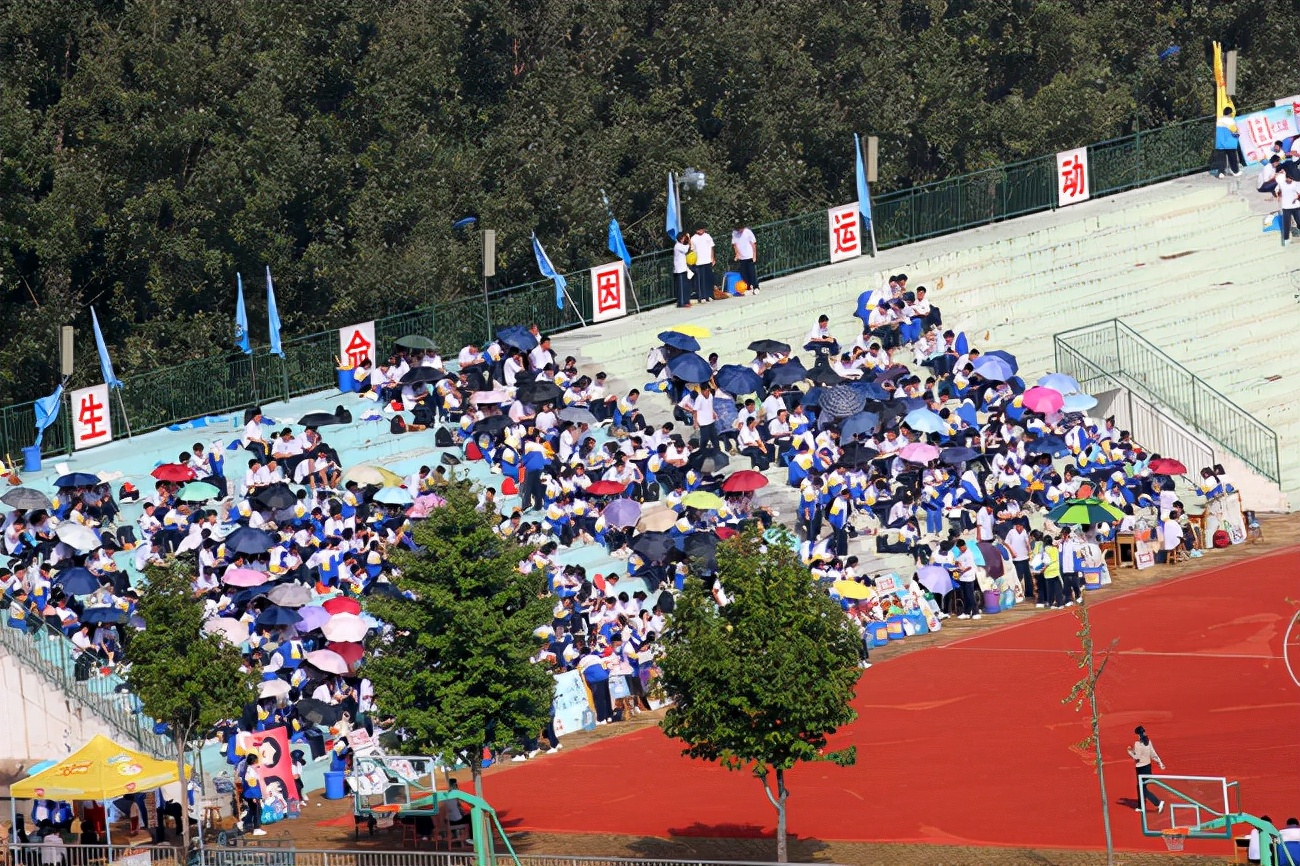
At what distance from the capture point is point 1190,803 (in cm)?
2739

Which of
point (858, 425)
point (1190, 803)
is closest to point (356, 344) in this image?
point (858, 425)

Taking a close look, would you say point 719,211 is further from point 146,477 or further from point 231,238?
point 146,477

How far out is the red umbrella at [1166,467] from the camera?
131ft

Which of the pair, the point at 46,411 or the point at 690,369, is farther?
the point at 690,369

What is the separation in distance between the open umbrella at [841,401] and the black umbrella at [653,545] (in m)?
4.71

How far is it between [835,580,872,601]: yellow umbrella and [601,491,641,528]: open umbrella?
3.43 metres

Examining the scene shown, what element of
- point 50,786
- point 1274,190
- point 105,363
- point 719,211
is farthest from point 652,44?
point 50,786

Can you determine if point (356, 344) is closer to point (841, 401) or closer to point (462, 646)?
point (841, 401)

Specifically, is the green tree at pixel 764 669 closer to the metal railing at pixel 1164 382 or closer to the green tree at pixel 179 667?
the green tree at pixel 179 667

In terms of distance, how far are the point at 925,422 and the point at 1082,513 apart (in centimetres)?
310

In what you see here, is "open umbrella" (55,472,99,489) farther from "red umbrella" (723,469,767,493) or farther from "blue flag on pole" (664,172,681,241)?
"blue flag on pole" (664,172,681,241)

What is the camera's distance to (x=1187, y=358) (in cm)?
4684

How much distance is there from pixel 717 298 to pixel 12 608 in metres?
17.6

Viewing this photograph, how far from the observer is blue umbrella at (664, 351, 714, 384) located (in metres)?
41.0
